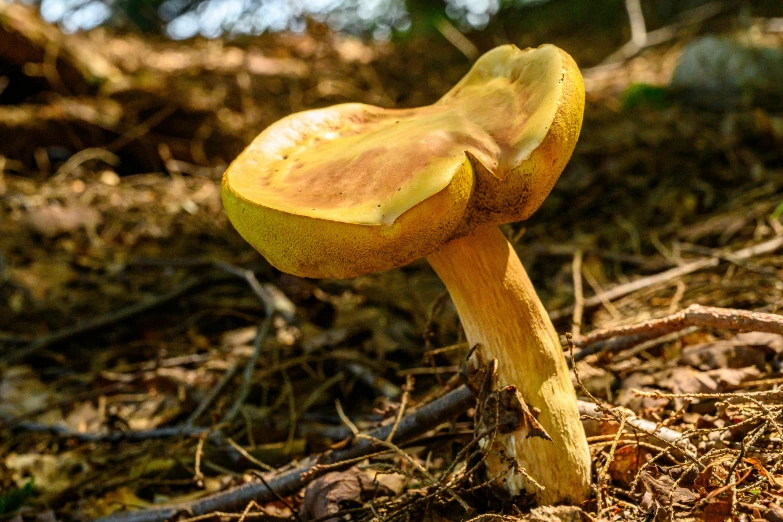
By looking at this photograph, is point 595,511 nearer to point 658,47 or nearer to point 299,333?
point 299,333

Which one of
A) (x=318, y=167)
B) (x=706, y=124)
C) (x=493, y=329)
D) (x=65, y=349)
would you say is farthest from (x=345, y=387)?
(x=706, y=124)

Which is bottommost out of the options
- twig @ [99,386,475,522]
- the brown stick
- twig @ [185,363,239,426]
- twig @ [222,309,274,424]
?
twig @ [185,363,239,426]

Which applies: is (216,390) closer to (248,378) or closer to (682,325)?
(248,378)

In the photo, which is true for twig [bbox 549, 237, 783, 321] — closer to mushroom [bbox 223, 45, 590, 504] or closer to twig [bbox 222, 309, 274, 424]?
mushroom [bbox 223, 45, 590, 504]

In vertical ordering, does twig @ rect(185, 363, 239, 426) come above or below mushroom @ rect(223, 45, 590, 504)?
below

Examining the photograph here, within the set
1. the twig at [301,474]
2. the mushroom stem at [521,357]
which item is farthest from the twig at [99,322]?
the mushroom stem at [521,357]

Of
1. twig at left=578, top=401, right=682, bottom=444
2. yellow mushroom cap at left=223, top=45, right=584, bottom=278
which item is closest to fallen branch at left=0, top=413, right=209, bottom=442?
yellow mushroom cap at left=223, top=45, right=584, bottom=278
